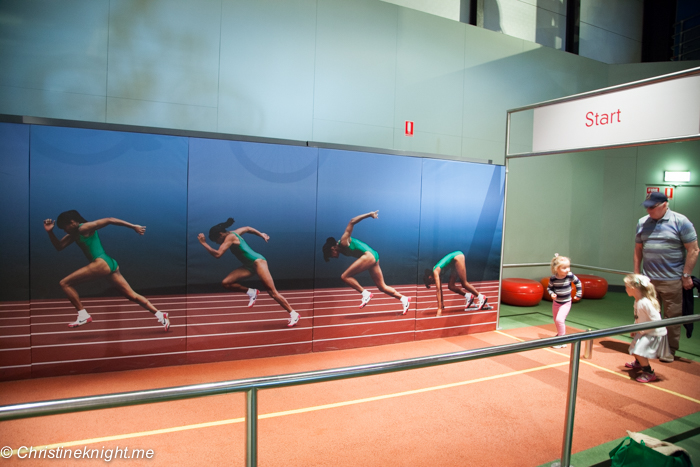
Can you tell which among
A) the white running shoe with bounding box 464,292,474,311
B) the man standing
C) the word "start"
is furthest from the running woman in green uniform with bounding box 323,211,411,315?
the man standing

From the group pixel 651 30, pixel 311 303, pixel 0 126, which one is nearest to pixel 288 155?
pixel 311 303

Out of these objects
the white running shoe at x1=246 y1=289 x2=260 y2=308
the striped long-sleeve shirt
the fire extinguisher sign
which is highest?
the fire extinguisher sign

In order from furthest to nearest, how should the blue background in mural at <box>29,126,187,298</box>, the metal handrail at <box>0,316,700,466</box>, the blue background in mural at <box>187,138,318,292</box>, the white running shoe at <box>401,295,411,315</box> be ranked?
the white running shoe at <box>401,295,411,315</box>
the blue background in mural at <box>187,138,318,292</box>
the blue background in mural at <box>29,126,187,298</box>
the metal handrail at <box>0,316,700,466</box>

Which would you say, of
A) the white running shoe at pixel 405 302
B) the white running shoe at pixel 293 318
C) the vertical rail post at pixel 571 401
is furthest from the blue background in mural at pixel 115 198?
the vertical rail post at pixel 571 401

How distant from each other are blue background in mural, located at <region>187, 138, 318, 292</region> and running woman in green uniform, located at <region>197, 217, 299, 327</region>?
0.05 m

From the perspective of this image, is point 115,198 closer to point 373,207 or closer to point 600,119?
point 373,207

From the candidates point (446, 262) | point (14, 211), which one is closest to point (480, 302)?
point (446, 262)

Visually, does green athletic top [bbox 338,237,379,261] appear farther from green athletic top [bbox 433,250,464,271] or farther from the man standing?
the man standing

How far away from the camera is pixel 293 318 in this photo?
483cm

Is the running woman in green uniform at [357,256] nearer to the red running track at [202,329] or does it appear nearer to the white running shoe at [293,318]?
the red running track at [202,329]

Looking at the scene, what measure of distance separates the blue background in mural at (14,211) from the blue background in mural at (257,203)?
1.42 meters

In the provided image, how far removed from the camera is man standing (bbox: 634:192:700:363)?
472cm

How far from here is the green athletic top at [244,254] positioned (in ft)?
14.8

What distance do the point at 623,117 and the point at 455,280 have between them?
275cm
